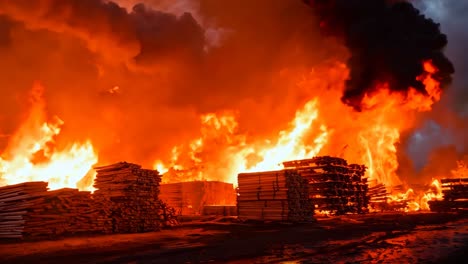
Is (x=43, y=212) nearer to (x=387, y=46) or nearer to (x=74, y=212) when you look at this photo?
(x=74, y=212)

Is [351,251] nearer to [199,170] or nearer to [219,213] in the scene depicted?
[219,213]

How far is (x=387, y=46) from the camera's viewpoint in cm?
3095

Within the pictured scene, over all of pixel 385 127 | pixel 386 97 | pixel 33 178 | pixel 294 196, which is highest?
pixel 386 97

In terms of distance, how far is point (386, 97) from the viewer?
30547 mm

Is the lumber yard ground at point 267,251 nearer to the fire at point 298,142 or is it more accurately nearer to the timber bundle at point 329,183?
the timber bundle at point 329,183

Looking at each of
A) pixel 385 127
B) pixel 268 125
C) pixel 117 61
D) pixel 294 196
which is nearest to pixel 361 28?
pixel 385 127

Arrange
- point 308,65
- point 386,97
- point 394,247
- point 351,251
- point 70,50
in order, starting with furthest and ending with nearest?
point 308,65
point 70,50
point 386,97
point 394,247
point 351,251

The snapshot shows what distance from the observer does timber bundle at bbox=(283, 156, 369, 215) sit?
24.1 meters

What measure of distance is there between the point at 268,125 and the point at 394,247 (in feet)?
105

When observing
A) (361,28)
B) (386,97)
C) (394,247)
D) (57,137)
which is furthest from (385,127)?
(57,137)

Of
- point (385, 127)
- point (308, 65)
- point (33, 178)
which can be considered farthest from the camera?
point (308, 65)

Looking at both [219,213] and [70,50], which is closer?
[219,213]

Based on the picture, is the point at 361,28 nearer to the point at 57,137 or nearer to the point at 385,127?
the point at 385,127

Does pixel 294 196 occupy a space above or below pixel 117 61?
below
